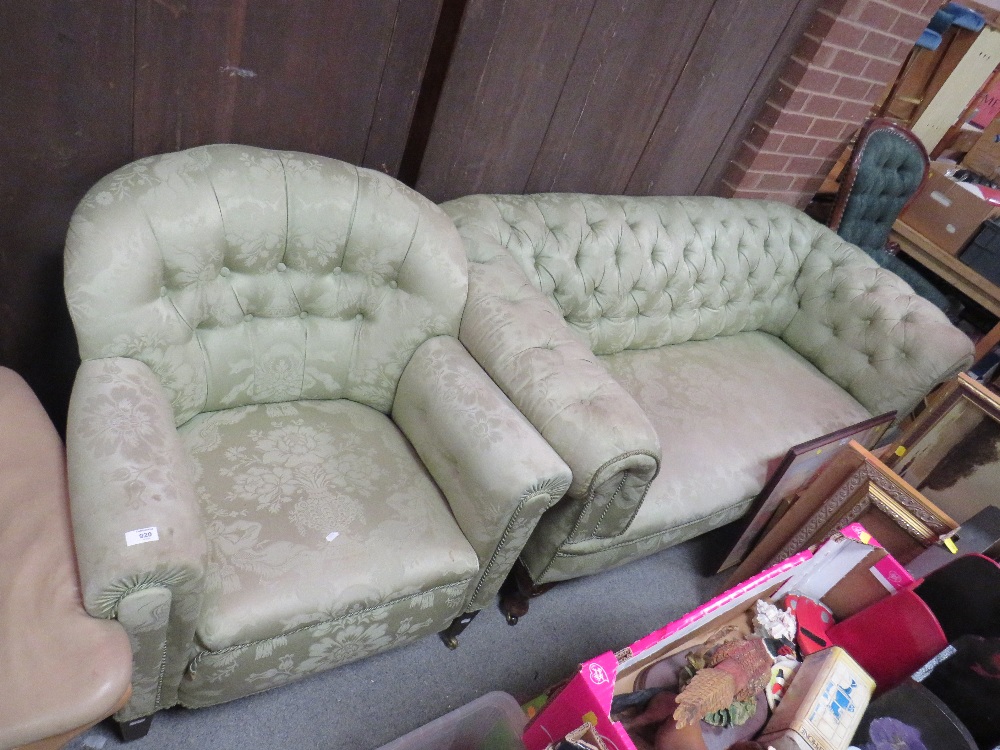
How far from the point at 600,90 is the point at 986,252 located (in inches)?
93.9

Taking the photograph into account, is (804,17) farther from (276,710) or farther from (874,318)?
(276,710)

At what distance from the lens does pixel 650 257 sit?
2.09 m

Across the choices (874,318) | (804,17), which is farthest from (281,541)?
(804,17)

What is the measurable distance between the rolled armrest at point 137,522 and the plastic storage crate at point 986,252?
11.7 ft

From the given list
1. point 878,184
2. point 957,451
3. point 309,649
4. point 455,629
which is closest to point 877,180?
point 878,184

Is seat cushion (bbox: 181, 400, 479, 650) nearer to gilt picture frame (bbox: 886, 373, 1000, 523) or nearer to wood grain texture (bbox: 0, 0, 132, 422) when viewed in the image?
wood grain texture (bbox: 0, 0, 132, 422)

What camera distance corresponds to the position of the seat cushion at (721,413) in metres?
1.77

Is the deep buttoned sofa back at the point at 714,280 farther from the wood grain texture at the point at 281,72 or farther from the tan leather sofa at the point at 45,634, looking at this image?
the tan leather sofa at the point at 45,634

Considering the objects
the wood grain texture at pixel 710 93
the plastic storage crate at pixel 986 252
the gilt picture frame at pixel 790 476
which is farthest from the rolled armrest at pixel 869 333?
the plastic storage crate at pixel 986 252

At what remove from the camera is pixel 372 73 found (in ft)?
5.15

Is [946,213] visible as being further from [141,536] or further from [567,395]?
[141,536]

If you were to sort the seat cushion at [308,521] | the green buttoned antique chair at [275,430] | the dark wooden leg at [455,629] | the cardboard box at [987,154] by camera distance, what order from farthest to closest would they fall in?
1. the cardboard box at [987,154]
2. the dark wooden leg at [455,629]
3. the seat cushion at [308,521]
4. the green buttoned antique chair at [275,430]

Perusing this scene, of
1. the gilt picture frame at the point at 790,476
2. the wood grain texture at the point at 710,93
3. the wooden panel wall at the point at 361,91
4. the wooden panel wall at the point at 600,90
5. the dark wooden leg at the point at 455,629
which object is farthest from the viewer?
the wood grain texture at the point at 710,93

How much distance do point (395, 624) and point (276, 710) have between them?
0.35 m
